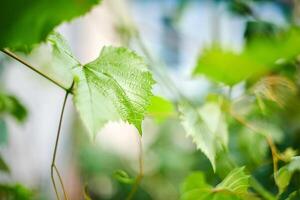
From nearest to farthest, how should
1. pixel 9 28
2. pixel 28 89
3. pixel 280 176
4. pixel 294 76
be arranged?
1. pixel 9 28
2. pixel 280 176
3. pixel 294 76
4. pixel 28 89

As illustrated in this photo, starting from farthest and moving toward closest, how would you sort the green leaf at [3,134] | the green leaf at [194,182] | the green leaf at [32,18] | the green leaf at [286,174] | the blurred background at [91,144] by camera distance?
the blurred background at [91,144] → the green leaf at [3,134] → the green leaf at [194,182] → the green leaf at [286,174] → the green leaf at [32,18]

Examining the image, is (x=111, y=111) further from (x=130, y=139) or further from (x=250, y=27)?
(x=130, y=139)

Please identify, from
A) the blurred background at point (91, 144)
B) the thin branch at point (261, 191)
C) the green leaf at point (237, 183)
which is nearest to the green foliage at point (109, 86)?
the green leaf at point (237, 183)

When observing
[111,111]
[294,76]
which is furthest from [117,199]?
[111,111]

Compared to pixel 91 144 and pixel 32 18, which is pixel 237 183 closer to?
pixel 32 18

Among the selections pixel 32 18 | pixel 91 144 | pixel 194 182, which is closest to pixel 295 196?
pixel 194 182

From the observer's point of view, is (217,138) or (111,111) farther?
(217,138)

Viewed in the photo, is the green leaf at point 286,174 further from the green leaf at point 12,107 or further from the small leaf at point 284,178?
the green leaf at point 12,107
